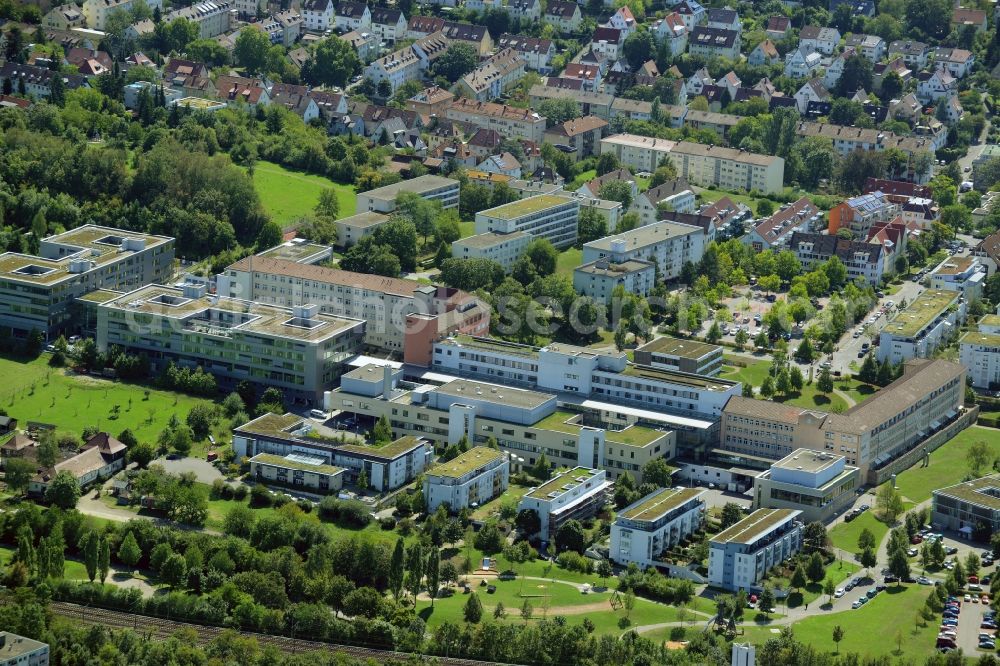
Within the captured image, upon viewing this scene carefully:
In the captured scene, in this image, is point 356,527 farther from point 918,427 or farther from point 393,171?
point 393,171

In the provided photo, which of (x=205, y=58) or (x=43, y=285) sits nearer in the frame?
(x=43, y=285)

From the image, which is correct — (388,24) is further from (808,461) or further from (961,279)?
(808,461)

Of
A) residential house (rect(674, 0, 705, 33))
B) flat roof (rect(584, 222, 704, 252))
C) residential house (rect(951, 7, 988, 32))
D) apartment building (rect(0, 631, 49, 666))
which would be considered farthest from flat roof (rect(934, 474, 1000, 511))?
residential house (rect(674, 0, 705, 33))

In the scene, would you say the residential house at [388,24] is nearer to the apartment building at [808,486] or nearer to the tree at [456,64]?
the tree at [456,64]

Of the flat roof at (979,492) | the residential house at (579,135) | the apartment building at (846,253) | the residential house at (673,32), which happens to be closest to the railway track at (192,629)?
the flat roof at (979,492)

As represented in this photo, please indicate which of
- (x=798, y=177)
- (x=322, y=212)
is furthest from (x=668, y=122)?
(x=322, y=212)

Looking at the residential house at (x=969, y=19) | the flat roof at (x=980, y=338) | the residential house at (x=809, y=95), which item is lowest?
the flat roof at (x=980, y=338)
